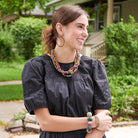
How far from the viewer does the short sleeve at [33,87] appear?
5.24 feet

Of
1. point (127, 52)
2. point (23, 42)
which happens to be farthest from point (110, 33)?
point (23, 42)

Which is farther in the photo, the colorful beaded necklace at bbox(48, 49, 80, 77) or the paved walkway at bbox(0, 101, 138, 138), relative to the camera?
the paved walkway at bbox(0, 101, 138, 138)

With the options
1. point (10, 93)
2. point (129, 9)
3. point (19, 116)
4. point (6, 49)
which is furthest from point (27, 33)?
point (19, 116)

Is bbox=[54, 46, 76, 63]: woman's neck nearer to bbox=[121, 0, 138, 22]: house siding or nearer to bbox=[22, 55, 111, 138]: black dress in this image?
bbox=[22, 55, 111, 138]: black dress

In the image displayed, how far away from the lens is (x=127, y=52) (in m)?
10.9

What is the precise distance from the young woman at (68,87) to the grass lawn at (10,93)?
552 centimetres

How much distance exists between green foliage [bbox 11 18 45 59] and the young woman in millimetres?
16921

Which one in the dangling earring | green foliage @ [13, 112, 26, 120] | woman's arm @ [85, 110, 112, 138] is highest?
the dangling earring

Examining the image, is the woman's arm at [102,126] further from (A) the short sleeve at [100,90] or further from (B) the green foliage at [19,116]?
(B) the green foliage at [19,116]

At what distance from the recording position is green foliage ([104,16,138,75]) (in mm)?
10766

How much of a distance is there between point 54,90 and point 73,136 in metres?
0.38

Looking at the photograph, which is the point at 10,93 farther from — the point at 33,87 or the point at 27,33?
the point at 27,33

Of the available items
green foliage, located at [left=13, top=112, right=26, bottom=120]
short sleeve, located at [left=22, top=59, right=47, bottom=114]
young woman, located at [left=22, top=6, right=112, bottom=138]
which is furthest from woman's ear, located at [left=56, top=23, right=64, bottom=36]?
green foliage, located at [left=13, top=112, right=26, bottom=120]

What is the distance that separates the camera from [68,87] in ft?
5.55
